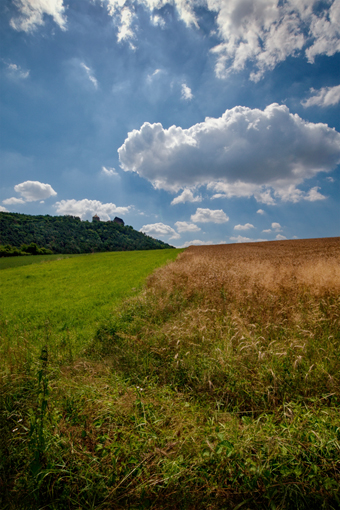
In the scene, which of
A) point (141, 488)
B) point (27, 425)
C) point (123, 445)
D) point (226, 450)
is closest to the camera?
point (141, 488)

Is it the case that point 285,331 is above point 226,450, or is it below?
above

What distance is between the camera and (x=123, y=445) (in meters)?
2.62

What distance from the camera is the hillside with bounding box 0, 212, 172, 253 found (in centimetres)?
8088

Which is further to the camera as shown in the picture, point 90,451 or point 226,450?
point 90,451

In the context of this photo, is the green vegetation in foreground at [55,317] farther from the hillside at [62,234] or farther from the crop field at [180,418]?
the hillside at [62,234]

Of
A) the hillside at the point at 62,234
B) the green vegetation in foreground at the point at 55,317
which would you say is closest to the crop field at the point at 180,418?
the green vegetation in foreground at the point at 55,317

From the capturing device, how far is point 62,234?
88.8 meters

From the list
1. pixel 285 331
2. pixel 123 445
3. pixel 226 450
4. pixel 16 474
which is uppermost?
pixel 285 331

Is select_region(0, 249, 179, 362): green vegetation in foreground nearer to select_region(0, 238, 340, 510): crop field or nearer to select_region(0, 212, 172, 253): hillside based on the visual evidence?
select_region(0, 238, 340, 510): crop field

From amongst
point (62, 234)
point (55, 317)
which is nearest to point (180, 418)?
point (55, 317)

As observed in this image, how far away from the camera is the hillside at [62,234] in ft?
265

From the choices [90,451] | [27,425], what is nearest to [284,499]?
[90,451]

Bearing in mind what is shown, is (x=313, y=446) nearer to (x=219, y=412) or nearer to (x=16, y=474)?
(x=219, y=412)

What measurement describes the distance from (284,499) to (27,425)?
131 inches
